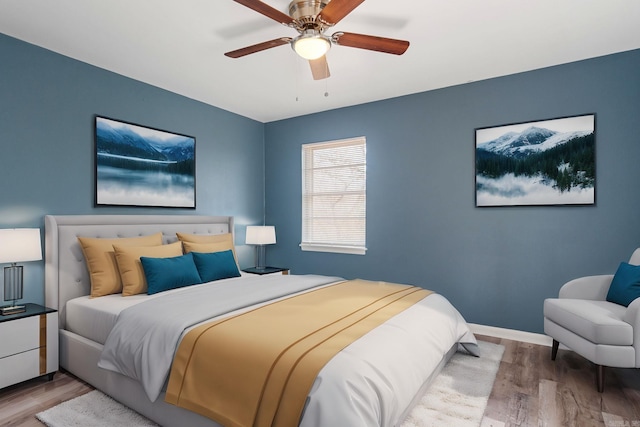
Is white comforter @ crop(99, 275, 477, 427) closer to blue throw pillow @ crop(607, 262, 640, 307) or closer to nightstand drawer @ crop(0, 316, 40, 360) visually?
nightstand drawer @ crop(0, 316, 40, 360)

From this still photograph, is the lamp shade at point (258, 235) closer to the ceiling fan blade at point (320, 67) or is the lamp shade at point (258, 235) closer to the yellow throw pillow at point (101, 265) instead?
the yellow throw pillow at point (101, 265)

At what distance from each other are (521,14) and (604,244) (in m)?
2.07

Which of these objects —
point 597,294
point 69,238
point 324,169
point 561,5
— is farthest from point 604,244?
point 69,238

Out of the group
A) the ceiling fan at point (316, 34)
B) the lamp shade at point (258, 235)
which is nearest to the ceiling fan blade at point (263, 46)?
the ceiling fan at point (316, 34)

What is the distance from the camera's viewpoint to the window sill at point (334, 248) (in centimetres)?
441

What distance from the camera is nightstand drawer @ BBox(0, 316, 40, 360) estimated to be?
2.36 metres

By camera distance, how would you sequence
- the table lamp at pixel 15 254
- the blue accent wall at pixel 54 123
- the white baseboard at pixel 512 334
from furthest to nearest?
the white baseboard at pixel 512 334 → the blue accent wall at pixel 54 123 → the table lamp at pixel 15 254

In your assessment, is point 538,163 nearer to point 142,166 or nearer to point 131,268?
point 131,268

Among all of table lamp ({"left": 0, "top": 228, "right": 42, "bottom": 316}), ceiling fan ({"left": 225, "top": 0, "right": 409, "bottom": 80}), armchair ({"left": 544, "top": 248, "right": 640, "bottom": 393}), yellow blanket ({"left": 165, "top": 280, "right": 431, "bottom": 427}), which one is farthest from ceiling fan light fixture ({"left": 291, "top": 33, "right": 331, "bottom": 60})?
armchair ({"left": 544, "top": 248, "right": 640, "bottom": 393})

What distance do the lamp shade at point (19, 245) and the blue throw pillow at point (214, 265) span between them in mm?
1203

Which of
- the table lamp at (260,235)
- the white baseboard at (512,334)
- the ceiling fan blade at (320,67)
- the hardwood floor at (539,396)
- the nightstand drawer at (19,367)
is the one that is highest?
the ceiling fan blade at (320,67)

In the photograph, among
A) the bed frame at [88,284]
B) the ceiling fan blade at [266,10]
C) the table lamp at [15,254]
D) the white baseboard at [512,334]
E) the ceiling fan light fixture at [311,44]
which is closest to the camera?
the ceiling fan blade at [266,10]

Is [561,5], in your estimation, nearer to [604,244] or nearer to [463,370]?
[604,244]

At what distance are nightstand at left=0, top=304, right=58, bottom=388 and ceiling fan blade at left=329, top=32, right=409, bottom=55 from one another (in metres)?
2.81
